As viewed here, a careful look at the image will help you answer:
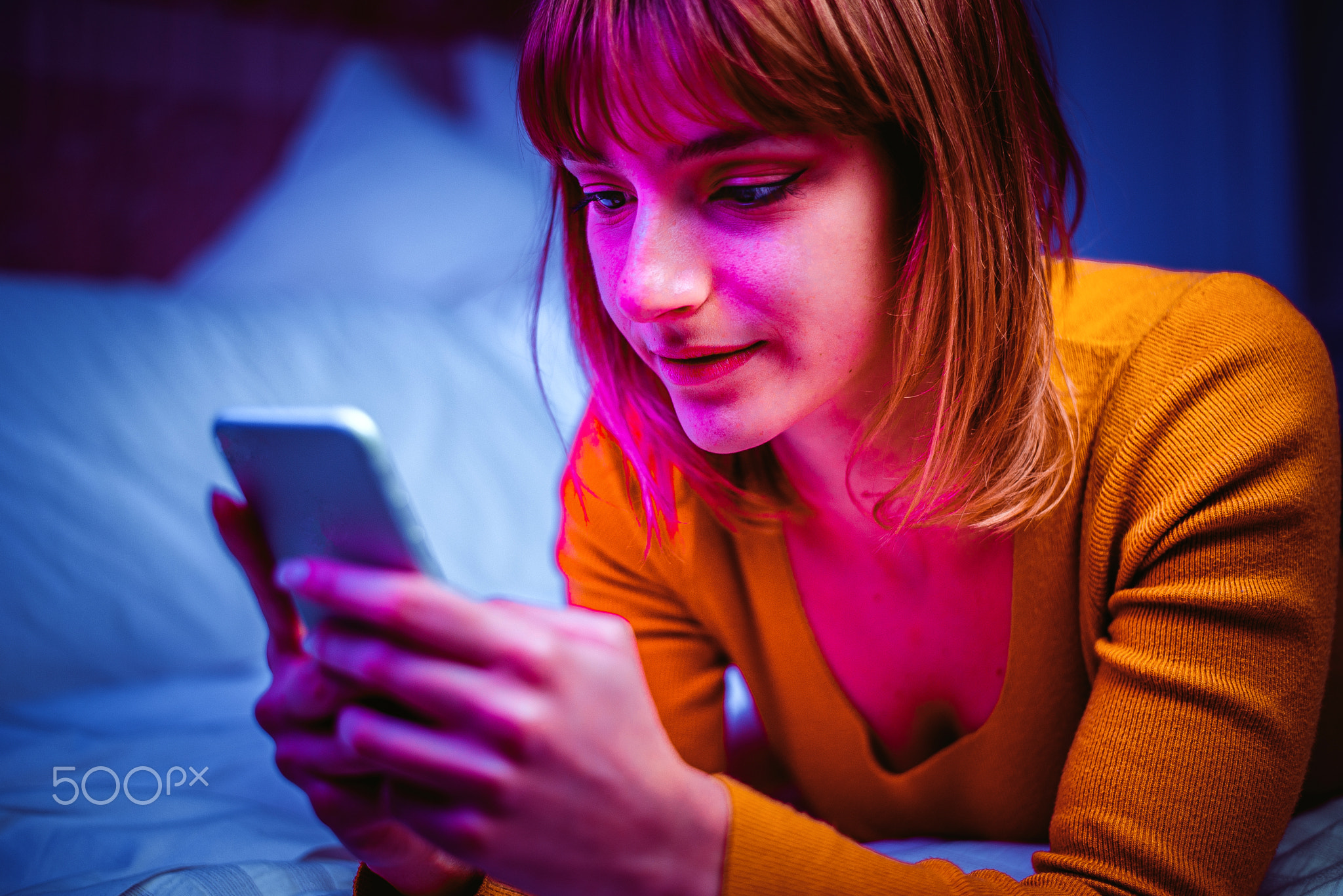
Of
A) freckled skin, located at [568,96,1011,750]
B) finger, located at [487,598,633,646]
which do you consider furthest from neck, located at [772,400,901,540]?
finger, located at [487,598,633,646]

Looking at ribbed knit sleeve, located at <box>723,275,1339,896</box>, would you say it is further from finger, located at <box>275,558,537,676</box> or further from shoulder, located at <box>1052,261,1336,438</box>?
finger, located at <box>275,558,537,676</box>

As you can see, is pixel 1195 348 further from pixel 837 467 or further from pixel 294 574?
pixel 294 574

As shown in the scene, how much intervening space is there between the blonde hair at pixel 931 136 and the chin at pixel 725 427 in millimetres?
109

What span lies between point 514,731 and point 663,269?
316 mm

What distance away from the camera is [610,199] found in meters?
0.65

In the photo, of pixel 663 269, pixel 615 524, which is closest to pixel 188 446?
pixel 615 524

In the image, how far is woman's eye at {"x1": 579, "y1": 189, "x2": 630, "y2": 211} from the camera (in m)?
0.64

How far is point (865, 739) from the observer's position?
785mm

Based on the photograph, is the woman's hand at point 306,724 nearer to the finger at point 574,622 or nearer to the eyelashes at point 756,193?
the finger at point 574,622

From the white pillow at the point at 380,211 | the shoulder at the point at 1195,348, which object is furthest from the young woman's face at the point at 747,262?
the white pillow at the point at 380,211

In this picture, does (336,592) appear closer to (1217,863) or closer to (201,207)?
(1217,863)

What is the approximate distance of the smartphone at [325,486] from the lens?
39 cm

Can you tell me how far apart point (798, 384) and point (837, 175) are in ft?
0.45

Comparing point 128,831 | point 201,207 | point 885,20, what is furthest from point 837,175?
point 201,207
